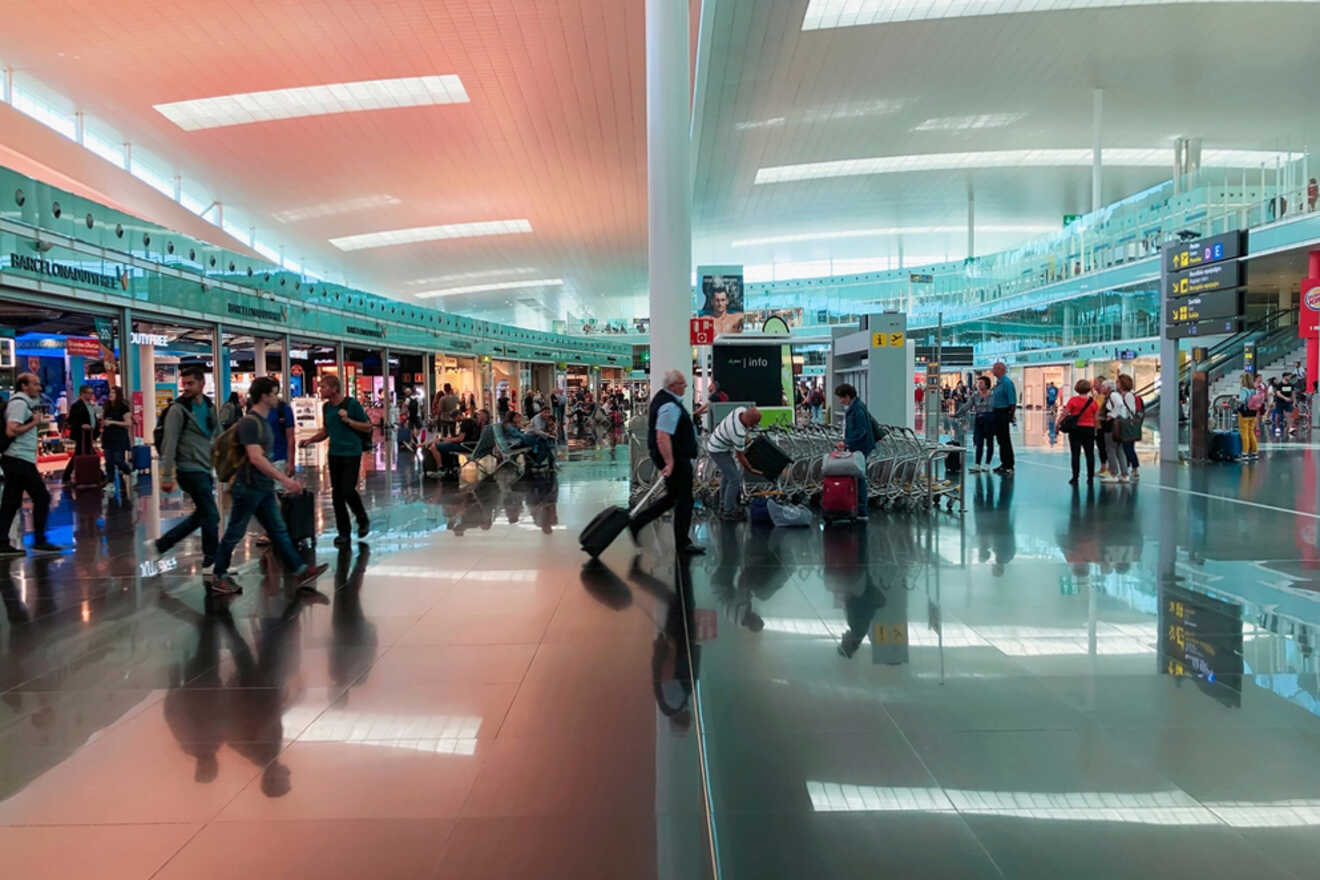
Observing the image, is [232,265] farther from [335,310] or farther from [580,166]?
[580,166]

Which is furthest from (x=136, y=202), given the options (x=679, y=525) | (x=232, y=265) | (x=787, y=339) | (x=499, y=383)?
(x=679, y=525)

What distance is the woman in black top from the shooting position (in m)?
13.4

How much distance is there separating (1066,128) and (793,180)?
1114cm

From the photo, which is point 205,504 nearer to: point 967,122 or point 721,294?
point 721,294

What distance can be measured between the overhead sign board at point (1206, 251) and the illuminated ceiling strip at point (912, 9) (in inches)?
346

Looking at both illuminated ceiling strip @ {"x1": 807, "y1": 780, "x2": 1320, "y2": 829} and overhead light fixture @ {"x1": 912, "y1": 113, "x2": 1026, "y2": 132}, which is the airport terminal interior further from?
overhead light fixture @ {"x1": 912, "y1": 113, "x2": 1026, "y2": 132}

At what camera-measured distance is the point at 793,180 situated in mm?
39219

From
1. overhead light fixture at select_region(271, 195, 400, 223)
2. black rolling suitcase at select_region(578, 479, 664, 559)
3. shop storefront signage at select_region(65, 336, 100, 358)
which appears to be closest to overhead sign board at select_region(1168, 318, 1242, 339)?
black rolling suitcase at select_region(578, 479, 664, 559)

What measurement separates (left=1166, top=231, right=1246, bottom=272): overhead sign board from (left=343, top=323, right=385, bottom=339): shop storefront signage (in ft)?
68.8

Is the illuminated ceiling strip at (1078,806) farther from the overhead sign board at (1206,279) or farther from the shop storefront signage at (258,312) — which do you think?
the shop storefront signage at (258,312)

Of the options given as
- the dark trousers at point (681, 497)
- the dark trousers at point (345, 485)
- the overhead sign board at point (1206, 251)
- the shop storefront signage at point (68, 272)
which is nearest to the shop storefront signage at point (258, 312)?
the shop storefront signage at point (68, 272)

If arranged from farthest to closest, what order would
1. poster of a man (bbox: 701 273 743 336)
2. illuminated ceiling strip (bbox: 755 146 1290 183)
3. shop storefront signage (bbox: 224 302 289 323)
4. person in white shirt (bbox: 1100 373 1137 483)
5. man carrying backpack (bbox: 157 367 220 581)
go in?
illuminated ceiling strip (bbox: 755 146 1290 183)
poster of a man (bbox: 701 273 743 336)
shop storefront signage (bbox: 224 302 289 323)
person in white shirt (bbox: 1100 373 1137 483)
man carrying backpack (bbox: 157 367 220 581)

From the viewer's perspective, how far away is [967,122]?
3169 centimetres

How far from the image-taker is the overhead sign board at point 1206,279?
15.4 m
